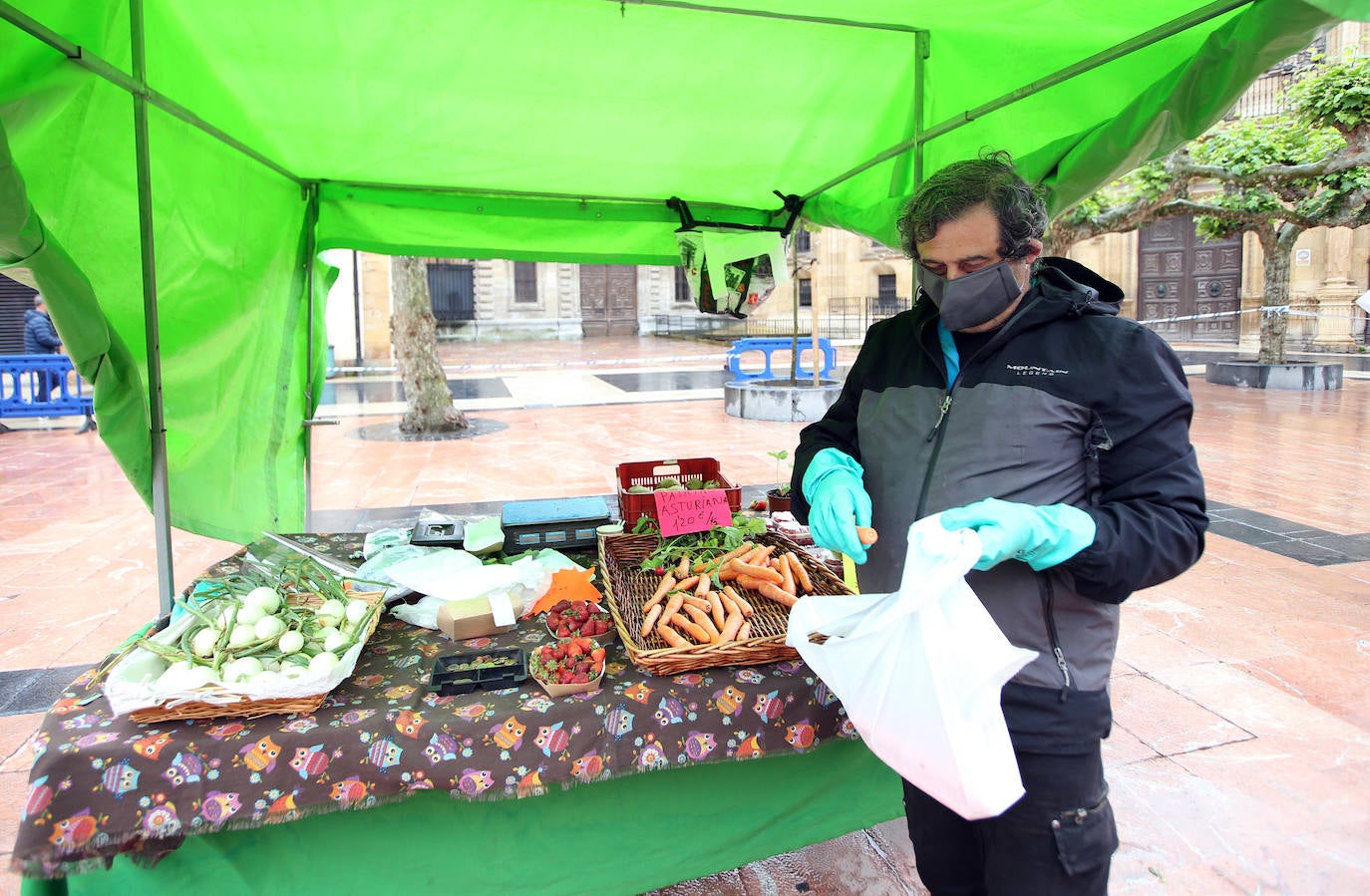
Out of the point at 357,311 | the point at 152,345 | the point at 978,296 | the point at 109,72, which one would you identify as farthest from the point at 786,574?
the point at 357,311

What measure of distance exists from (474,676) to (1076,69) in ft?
8.25

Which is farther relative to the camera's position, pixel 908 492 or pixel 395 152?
pixel 395 152

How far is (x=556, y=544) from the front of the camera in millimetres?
3020

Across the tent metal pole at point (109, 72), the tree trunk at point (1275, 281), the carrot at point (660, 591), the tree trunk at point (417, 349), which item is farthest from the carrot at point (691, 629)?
the tree trunk at point (1275, 281)

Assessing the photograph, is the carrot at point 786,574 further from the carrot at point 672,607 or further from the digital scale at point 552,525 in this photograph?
the digital scale at point 552,525

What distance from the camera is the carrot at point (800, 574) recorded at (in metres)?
2.57

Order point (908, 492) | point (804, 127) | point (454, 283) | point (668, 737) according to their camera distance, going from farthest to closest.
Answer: point (454, 283) → point (804, 127) → point (668, 737) → point (908, 492)

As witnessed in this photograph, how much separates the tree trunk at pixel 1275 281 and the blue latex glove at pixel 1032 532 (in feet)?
50.1

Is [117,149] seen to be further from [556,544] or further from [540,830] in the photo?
[540,830]

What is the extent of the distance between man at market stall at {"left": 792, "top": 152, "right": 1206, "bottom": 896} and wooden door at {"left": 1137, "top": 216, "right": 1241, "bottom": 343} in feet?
83.9

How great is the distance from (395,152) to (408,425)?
7252 millimetres

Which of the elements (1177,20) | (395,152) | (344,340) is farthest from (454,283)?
(1177,20)

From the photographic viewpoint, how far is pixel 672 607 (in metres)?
2.35

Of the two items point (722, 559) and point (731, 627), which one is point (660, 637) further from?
point (722, 559)
